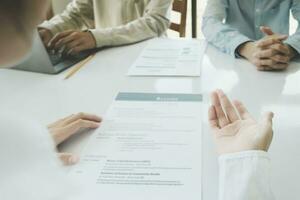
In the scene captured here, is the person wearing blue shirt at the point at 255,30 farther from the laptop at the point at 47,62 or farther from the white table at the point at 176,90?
the laptop at the point at 47,62

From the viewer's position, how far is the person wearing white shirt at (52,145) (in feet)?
0.88

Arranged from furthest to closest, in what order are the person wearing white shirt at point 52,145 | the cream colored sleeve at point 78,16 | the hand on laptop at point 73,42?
the cream colored sleeve at point 78,16 < the hand on laptop at point 73,42 < the person wearing white shirt at point 52,145

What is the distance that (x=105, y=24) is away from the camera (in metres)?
1.81

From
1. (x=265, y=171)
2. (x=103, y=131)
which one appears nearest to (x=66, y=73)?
(x=103, y=131)

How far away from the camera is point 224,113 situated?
0.82 m

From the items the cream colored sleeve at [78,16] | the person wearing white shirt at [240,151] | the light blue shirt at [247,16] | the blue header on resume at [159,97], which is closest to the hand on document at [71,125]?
the blue header on resume at [159,97]

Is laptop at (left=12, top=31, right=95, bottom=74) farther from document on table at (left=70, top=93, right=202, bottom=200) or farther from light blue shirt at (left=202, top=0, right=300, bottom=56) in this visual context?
light blue shirt at (left=202, top=0, right=300, bottom=56)

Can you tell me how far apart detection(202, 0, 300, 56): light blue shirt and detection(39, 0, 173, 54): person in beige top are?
0.69ft

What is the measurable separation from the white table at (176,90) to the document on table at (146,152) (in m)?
0.03

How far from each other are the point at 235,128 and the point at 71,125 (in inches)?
13.9

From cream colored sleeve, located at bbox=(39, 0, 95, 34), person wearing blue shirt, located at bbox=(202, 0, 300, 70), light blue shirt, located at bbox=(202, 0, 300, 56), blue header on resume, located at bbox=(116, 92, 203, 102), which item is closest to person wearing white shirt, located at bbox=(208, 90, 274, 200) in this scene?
blue header on resume, located at bbox=(116, 92, 203, 102)

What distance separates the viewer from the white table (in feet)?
2.58

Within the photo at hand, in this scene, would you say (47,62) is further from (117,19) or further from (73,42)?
(117,19)

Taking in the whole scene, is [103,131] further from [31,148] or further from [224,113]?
[31,148]
